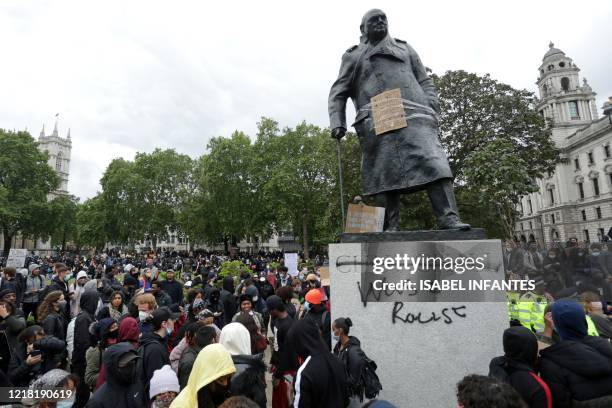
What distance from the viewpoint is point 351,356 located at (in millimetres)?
3057

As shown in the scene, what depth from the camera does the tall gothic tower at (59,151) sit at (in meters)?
87.8

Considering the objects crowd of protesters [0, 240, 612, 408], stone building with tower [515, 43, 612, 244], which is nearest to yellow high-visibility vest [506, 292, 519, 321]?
crowd of protesters [0, 240, 612, 408]

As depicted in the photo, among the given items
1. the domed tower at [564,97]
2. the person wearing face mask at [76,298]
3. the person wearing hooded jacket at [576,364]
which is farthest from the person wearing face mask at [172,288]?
the domed tower at [564,97]

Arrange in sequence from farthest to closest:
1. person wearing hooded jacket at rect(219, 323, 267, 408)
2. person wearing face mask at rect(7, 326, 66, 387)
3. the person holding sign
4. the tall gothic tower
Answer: the tall gothic tower
the person holding sign
person wearing face mask at rect(7, 326, 66, 387)
person wearing hooded jacket at rect(219, 323, 267, 408)

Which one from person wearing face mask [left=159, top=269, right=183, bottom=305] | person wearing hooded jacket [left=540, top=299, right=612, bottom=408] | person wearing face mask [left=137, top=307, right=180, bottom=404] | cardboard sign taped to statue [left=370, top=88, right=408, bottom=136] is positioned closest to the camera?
person wearing hooded jacket [left=540, top=299, right=612, bottom=408]

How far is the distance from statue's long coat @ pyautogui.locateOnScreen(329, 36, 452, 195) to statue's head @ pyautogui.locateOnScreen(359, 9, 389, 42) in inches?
3.8

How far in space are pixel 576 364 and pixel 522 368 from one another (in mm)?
304

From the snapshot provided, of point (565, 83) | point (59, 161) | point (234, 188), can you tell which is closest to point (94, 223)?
point (234, 188)

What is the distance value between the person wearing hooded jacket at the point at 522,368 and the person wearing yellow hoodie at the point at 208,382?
5.67 ft

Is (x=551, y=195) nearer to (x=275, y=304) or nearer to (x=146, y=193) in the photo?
(x=146, y=193)

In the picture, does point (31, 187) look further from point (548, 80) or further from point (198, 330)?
point (548, 80)

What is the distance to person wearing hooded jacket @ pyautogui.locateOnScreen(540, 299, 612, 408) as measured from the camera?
225 cm

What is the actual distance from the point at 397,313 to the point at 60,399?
9.37 ft

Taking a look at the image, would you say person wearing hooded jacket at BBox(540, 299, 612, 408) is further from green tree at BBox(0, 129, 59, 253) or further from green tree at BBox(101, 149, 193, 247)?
green tree at BBox(101, 149, 193, 247)
